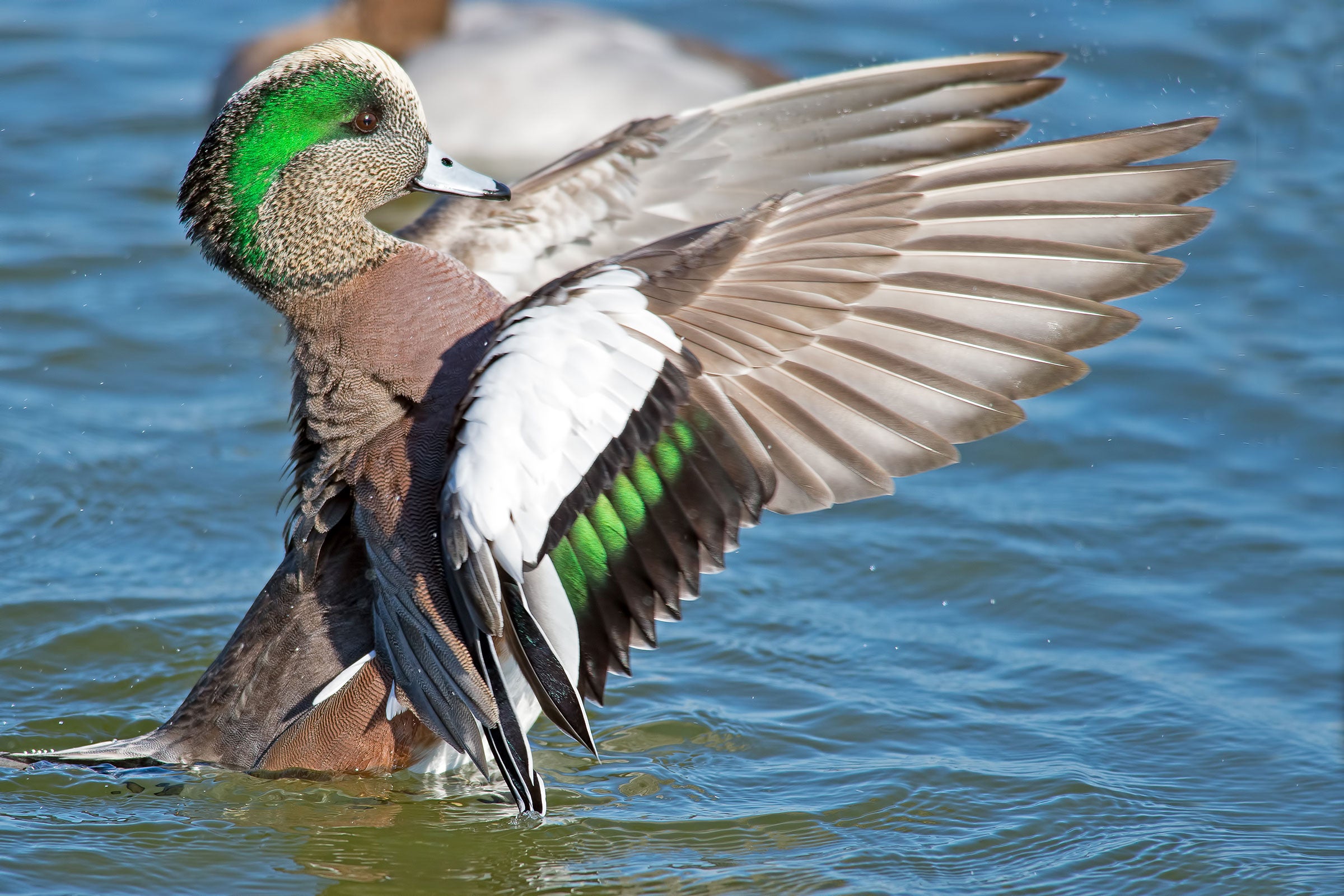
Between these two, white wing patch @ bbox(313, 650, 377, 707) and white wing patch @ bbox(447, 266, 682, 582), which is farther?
white wing patch @ bbox(313, 650, 377, 707)

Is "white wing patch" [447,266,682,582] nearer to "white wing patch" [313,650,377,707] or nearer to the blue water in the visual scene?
"white wing patch" [313,650,377,707]

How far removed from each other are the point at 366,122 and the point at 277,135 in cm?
25

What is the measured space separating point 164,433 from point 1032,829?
12.8 ft

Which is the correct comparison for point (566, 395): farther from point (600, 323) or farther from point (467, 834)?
point (467, 834)

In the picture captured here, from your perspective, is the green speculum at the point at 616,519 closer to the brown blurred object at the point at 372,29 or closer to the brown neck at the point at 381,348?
the brown neck at the point at 381,348

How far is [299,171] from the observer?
165 inches

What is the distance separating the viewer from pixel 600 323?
3.62m

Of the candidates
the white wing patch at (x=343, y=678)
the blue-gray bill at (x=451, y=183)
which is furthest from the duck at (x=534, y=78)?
the white wing patch at (x=343, y=678)

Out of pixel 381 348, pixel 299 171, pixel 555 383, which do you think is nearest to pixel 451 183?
pixel 299 171

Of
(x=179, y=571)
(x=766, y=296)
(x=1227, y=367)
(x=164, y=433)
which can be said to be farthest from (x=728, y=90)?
(x=766, y=296)

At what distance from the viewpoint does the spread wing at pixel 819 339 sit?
3732 mm

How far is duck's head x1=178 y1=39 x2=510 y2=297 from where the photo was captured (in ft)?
13.4

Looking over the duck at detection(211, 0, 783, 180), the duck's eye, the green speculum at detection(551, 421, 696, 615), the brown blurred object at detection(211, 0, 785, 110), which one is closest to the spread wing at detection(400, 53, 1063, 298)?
the duck's eye

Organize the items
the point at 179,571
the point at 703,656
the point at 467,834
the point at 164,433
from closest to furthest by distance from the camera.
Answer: the point at 467,834 < the point at 703,656 < the point at 179,571 < the point at 164,433
